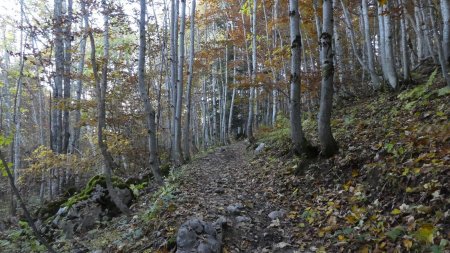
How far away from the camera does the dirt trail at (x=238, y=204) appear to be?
445 centimetres

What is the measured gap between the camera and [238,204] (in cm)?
569

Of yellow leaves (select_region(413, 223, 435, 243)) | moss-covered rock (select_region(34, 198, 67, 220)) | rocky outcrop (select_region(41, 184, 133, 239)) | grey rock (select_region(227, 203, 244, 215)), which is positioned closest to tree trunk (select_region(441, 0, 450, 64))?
yellow leaves (select_region(413, 223, 435, 243))

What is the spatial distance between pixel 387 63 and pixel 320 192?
17.4 ft

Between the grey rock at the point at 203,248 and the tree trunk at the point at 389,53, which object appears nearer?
the grey rock at the point at 203,248

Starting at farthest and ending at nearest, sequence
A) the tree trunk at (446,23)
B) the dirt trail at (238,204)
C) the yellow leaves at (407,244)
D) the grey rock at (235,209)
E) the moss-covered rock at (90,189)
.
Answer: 1. the moss-covered rock at (90,189)
2. the tree trunk at (446,23)
3. the grey rock at (235,209)
4. the dirt trail at (238,204)
5. the yellow leaves at (407,244)

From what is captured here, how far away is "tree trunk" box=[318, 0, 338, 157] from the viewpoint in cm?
612

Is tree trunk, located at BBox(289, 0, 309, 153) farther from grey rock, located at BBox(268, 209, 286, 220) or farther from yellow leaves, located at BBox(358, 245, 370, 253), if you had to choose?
yellow leaves, located at BBox(358, 245, 370, 253)

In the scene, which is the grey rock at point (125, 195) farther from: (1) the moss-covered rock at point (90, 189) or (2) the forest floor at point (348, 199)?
(2) the forest floor at point (348, 199)

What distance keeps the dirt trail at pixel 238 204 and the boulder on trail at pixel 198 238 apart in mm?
185

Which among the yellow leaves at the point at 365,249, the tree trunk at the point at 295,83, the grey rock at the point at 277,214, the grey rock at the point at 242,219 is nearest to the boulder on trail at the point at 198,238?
the grey rock at the point at 242,219

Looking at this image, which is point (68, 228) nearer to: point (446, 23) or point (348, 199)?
point (348, 199)

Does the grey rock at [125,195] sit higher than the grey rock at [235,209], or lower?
lower

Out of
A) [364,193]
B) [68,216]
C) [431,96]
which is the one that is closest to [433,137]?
[364,193]

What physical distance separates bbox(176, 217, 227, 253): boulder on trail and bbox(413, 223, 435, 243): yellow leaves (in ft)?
7.45
